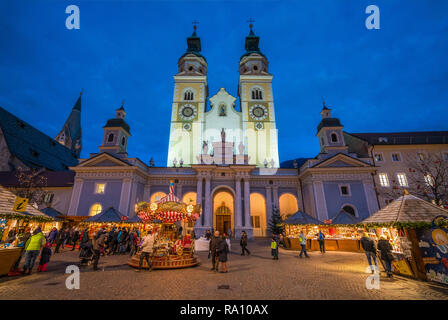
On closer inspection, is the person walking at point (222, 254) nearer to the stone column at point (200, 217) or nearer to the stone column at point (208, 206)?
the stone column at point (200, 217)

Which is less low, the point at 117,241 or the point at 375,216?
the point at 375,216

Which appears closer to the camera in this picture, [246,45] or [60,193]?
A: [60,193]

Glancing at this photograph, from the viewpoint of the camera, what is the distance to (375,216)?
9805 mm

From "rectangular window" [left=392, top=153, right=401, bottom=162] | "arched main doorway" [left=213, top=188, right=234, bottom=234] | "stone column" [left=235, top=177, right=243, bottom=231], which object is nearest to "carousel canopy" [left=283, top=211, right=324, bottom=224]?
"stone column" [left=235, top=177, right=243, bottom=231]

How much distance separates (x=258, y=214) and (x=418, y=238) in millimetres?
21255

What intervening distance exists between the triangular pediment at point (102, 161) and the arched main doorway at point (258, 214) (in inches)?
713

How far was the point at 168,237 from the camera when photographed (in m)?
12.0

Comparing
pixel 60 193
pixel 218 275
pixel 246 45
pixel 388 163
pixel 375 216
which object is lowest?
pixel 218 275

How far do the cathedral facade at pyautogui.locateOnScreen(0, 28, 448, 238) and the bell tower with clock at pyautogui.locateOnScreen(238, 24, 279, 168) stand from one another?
186 mm

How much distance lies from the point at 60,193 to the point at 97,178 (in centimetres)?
781

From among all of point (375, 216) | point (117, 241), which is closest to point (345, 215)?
point (375, 216)

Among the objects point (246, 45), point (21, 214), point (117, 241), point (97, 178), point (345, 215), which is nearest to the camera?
point (21, 214)

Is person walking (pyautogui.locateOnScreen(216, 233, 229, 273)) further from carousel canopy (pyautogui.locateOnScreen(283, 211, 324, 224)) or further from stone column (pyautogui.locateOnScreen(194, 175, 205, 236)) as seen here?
stone column (pyautogui.locateOnScreen(194, 175, 205, 236))
